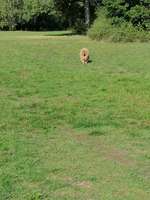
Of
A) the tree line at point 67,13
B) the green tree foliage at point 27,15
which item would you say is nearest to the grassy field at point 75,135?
the tree line at point 67,13

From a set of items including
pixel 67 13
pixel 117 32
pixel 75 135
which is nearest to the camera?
pixel 75 135

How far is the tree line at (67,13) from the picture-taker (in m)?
34.9

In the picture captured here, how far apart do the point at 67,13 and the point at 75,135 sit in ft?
136

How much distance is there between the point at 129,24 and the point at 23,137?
26507mm

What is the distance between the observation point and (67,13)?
162ft

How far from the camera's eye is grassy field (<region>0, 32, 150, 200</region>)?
6227mm

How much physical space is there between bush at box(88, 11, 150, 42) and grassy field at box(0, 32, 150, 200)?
1590 centimetres

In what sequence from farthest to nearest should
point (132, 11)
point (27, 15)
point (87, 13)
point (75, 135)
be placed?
1. point (27, 15)
2. point (87, 13)
3. point (132, 11)
4. point (75, 135)

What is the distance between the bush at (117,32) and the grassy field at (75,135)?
15.9m

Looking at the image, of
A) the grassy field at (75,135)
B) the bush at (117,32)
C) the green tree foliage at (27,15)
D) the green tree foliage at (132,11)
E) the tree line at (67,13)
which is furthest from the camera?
the green tree foliage at (27,15)

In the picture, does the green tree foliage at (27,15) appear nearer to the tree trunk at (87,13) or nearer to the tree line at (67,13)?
the tree line at (67,13)

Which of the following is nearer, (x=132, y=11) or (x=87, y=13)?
(x=132, y=11)

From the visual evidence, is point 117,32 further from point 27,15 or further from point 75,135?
point 27,15

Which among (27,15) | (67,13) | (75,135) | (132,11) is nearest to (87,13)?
(67,13)
